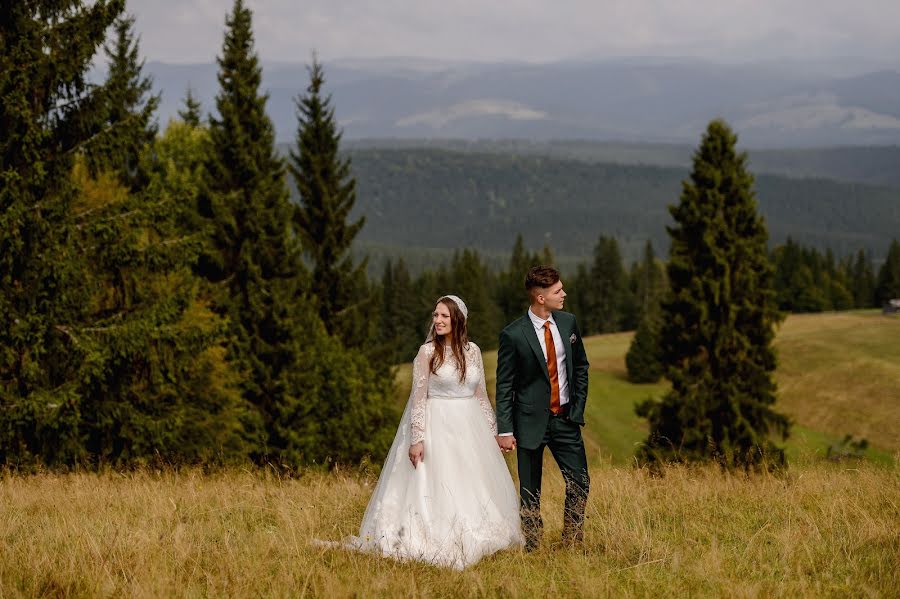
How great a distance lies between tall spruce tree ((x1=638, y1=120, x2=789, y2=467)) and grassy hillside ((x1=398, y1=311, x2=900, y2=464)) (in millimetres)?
12411

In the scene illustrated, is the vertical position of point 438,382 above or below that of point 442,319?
below

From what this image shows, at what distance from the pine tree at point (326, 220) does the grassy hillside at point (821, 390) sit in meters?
16.7

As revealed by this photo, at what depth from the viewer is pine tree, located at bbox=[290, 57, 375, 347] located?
3978 cm

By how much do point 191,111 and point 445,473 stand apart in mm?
44426

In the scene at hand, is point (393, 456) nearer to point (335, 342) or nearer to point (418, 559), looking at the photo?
point (418, 559)

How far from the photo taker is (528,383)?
7375 mm

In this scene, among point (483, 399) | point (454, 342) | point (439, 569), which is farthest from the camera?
point (483, 399)

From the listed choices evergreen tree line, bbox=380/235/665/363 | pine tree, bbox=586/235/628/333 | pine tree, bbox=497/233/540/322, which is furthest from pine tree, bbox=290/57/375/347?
pine tree, bbox=586/235/628/333

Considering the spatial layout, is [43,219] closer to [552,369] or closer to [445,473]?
[445,473]

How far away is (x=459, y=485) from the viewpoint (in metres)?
7.41

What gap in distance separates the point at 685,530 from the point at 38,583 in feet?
17.5

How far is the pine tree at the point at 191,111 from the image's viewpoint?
4669cm

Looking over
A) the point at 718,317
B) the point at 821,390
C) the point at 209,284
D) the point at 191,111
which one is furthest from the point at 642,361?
the point at 209,284

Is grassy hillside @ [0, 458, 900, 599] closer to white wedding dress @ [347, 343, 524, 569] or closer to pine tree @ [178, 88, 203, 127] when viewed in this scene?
white wedding dress @ [347, 343, 524, 569]
